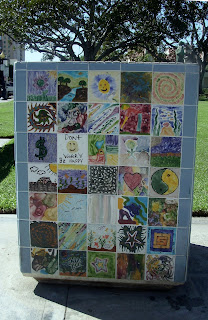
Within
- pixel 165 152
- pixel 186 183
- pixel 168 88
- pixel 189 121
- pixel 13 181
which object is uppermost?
pixel 168 88

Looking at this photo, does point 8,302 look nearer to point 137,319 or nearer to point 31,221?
point 31,221

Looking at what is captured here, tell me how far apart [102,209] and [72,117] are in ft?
2.77

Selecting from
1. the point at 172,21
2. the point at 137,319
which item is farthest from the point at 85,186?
the point at 172,21

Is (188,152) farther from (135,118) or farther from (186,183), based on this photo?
(135,118)

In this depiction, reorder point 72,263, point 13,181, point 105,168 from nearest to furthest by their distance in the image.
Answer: point 105,168 → point 72,263 → point 13,181

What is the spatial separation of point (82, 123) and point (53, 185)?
613 mm

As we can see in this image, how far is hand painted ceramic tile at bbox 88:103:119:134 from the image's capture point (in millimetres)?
3098

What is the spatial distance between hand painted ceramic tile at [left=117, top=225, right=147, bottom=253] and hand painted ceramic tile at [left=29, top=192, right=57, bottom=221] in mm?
618

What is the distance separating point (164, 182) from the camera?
10.4 ft

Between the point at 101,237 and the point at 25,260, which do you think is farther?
the point at 25,260

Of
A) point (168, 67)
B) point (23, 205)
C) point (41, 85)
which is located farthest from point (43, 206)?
point (168, 67)

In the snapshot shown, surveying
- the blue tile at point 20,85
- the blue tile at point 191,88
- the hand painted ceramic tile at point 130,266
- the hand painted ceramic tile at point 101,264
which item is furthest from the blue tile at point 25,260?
the blue tile at point 191,88

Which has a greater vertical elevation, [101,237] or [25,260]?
[101,237]

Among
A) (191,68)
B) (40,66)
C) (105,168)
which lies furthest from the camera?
(105,168)
